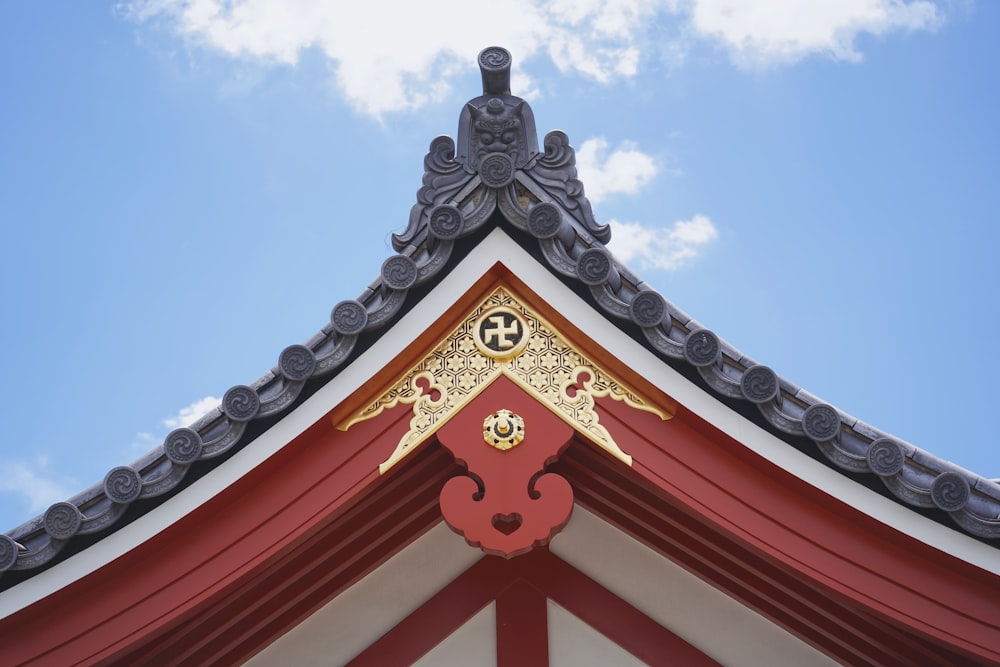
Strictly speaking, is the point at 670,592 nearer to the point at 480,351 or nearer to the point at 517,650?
the point at 517,650

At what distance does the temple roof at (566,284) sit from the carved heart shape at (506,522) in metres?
0.81

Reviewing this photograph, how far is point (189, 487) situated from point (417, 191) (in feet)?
4.99

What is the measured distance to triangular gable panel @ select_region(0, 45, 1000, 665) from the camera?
375 centimetres

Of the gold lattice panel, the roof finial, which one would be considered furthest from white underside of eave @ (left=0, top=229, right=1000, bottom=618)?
the roof finial

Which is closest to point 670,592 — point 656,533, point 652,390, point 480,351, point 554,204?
point 656,533

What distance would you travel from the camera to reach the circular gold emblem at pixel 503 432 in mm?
3953

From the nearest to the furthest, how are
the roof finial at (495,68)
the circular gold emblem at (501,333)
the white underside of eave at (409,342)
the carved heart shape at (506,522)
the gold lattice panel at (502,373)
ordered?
the white underside of eave at (409,342)
the carved heart shape at (506,522)
the gold lattice panel at (502,373)
the circular gold emblem at (501,333)
the roof finial at (495,68)

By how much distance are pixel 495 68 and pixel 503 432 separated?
60.1 inches

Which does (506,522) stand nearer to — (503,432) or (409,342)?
(503,432)

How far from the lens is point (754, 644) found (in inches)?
176

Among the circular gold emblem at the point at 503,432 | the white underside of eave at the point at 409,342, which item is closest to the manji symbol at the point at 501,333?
the white underside of eave at the point at 409,342

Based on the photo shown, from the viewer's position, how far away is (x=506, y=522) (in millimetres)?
3936

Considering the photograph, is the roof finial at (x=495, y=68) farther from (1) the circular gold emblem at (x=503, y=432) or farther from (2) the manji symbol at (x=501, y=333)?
(1) the circular gold emblem at (x=503, y=432)

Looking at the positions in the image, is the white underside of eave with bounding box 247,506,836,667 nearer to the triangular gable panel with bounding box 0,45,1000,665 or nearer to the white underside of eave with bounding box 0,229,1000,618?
the triangular gable panel with bounding box 0,45,1000,665
